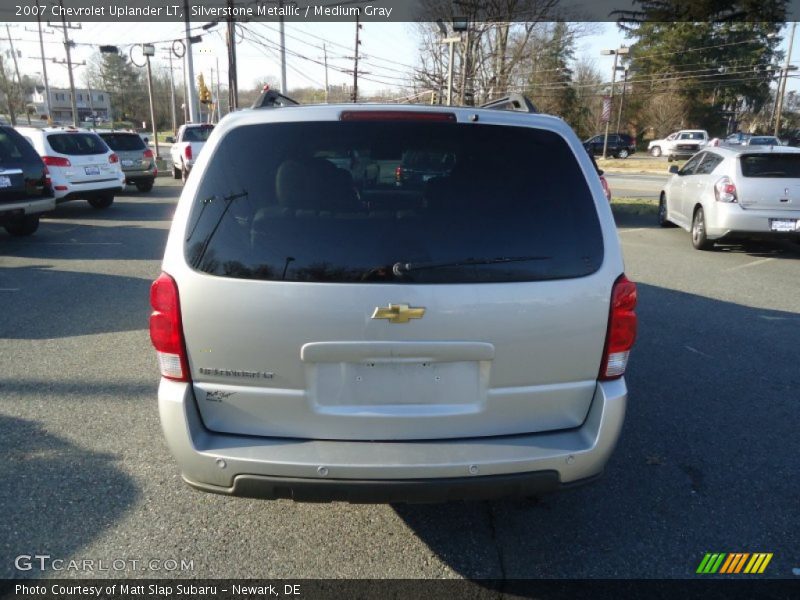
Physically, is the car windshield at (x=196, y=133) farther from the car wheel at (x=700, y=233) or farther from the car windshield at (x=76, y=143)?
the car wheel at (x=700, y=233)

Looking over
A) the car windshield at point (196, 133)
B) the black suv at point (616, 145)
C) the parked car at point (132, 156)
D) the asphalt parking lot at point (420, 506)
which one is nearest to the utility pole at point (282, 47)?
the car windshield at point (196, 133)

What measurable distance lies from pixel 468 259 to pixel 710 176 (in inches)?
357

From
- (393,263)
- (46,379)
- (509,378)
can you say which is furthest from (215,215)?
(46,379)

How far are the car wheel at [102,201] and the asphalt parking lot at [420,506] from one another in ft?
30.9

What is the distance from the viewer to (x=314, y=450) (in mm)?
2365

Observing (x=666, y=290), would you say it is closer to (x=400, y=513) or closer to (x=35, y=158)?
(x=400, y=513)

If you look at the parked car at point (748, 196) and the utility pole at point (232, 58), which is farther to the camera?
the utility pole at point (232, 58)

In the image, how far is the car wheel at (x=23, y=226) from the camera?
10390mm

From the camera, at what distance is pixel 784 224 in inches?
349

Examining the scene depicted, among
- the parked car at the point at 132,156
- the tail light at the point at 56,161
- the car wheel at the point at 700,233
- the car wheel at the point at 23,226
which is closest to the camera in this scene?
the car wheel at the point at 700,233

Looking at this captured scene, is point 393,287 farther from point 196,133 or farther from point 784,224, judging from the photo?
point 196,133

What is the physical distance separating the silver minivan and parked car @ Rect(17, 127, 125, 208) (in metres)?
11.9

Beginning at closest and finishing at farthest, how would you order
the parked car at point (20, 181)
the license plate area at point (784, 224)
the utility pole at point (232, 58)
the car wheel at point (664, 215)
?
the license plate area at point (784, 224)
the parked car at point (20, 181)
the car wheel at point (664, 215)
the utility pole at point (232, 58)

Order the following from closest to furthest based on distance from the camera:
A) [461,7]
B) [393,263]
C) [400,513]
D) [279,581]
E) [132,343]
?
1. [393,263]
2. [279,581]
3. [400,513]
4. [132,343]
5. [461,7]
